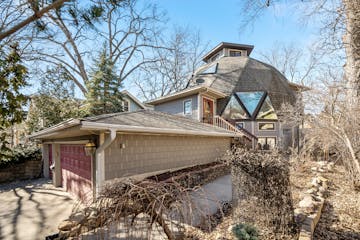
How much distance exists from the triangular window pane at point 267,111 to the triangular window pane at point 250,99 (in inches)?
23.3

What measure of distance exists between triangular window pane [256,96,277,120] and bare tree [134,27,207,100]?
11990 millimetres

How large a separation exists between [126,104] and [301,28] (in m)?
16.2

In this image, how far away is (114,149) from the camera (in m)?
5.37

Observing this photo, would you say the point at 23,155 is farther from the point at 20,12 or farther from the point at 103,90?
the point at 20,12

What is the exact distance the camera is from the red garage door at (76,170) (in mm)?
5820

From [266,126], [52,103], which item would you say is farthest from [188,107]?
[52,103]

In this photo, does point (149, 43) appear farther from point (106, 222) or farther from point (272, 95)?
point (106, 222)

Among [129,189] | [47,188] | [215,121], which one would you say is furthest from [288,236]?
[215,121]

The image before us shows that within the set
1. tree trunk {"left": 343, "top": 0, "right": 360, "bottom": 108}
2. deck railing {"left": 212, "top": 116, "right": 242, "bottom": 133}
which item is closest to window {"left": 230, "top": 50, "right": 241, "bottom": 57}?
deck railing {"left": 212, "top": 116, "right": 242, "bottom": 133}

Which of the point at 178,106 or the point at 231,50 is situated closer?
the point at 178,106

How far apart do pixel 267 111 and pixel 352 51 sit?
946 centimetres

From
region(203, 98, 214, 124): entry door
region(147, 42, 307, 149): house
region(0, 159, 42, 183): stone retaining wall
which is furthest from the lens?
region(147, 42, 307, 149): house

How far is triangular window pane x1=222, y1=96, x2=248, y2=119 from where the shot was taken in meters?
15.7

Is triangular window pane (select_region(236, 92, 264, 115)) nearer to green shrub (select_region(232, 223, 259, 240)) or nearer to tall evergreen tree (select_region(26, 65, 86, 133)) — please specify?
tall evergreen tree (select_region(26, 65, 86, 133))
